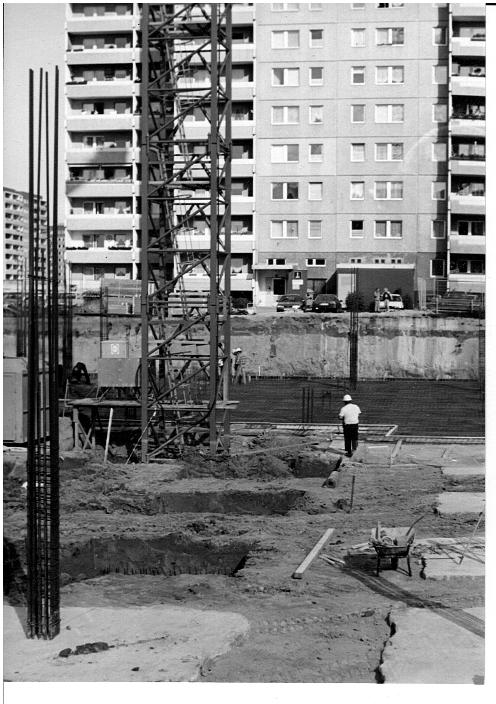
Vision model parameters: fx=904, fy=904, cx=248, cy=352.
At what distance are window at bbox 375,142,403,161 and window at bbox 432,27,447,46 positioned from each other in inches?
218

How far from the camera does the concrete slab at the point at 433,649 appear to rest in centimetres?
877

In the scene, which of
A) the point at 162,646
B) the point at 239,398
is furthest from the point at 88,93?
the point at 162,646

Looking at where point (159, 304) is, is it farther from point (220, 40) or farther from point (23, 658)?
point (23, 658)

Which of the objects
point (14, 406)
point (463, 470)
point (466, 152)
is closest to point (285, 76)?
point (466, 152)

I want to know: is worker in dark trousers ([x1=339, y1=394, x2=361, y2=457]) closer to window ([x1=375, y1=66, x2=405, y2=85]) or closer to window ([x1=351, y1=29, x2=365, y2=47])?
window ([x1=375, y1=66, x2=405, y2=85])

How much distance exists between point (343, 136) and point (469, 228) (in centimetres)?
819

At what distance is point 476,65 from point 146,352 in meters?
34.8

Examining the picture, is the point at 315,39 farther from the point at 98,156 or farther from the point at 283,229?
the point at 98,156

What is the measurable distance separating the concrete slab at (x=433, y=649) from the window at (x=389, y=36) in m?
41.0

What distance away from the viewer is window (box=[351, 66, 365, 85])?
154ft

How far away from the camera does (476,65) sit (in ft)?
157

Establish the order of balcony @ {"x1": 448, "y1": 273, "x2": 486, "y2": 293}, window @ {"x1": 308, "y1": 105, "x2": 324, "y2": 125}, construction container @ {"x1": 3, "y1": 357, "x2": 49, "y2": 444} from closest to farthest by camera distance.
A: 1. construction container @ {"x1": 3, "y1": 357, "x2": 49, "y2": 444}
2. balcony @ {"x1": 448, "y1": 273, "x2": 486, "y2": 293}
3. window @ {"x1": 308, "y1": 105, "x2": 324, "y2": 125}

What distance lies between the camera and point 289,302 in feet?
147

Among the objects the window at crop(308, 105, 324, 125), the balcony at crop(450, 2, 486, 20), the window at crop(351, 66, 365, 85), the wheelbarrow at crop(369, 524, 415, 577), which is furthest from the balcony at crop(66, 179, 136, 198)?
the wheelbarrow at crop(369, 524, 415, 577)
